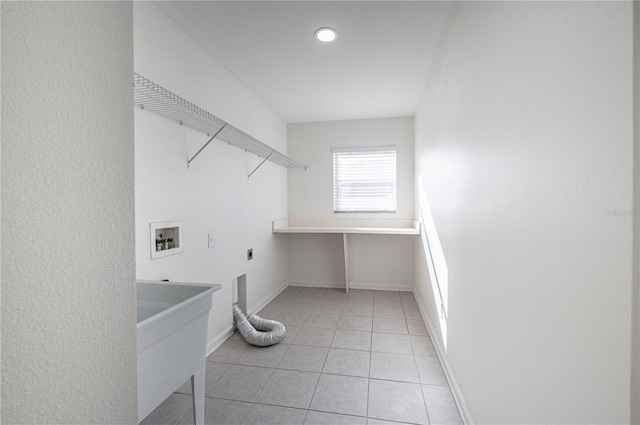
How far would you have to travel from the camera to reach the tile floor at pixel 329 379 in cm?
158

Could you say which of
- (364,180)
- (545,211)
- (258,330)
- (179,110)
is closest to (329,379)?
(258,330)

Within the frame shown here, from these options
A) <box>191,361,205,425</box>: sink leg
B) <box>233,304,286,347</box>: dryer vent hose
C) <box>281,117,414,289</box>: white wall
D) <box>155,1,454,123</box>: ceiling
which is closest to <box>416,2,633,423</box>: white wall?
<box>155,1,454,123</box>: ceiling

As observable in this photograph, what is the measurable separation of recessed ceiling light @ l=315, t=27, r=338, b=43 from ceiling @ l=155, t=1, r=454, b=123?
39 mm

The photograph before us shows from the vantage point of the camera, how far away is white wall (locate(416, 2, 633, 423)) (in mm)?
595

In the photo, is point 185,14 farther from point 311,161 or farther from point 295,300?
point 295,300

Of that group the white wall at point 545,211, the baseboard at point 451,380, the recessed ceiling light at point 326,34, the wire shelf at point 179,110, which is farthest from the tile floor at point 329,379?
the recessed ceiling light at point 326,34

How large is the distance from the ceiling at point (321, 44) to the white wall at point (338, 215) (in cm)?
73

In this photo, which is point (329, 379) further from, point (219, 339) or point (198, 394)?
point (219, 339)

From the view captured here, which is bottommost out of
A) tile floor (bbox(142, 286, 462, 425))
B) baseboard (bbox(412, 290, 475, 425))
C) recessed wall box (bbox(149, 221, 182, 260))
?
tile floor (bbox(142, 286, 462, 425))

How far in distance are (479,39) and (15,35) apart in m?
1.58

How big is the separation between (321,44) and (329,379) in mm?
2350

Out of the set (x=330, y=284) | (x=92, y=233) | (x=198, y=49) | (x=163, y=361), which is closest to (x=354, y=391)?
(x=163, y=361)

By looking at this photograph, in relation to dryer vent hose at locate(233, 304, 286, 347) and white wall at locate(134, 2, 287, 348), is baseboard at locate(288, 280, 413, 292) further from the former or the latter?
dryer vent hose at locate(233, 304, 286, 347)

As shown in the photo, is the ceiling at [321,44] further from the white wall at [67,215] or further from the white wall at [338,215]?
the white wall at [67,215]
